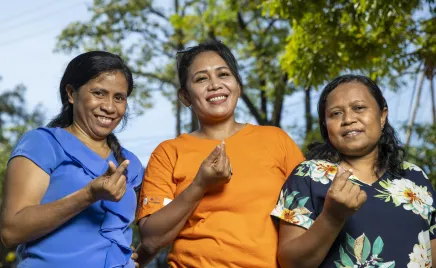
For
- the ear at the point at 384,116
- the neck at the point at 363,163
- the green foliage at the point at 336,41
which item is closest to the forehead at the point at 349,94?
the ear at the point at 384,116

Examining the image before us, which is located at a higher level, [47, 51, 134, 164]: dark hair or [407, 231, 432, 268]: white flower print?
[47, 51, 134, 164]: dark hair

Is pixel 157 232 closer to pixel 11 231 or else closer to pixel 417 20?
pixel 11 231

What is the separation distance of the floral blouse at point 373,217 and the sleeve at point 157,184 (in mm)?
498

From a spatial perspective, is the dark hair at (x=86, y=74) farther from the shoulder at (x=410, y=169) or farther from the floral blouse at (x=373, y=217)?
the shoulder at (x=410, y=169)

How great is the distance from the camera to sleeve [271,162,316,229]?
268 cm

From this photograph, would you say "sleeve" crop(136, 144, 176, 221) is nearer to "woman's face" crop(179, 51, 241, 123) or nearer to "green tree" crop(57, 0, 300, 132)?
"woman's face" crop(179, 51, 241, 123)

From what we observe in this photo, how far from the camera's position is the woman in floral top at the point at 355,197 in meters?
2.56

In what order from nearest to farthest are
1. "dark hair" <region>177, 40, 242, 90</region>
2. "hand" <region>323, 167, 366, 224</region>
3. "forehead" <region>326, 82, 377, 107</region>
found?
"hand" <region>323, 167, 366, 224</region> → "forehead" <region>326, 82, 377, 107</region> → "dark hair" <region>177, 40, 242, 90</region>

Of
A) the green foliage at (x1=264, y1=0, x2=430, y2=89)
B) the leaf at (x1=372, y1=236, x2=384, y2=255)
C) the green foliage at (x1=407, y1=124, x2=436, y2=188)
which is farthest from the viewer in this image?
the green foliage at (x1=407, y1=124, x2=436, y2=188)

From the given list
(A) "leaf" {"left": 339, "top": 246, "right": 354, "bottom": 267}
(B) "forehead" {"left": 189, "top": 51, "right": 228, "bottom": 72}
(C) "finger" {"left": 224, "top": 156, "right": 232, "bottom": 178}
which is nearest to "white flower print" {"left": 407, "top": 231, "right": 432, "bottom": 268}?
(A) "leaf" {"left": 339, "top": 246, "right": 354, "bottom": 267}

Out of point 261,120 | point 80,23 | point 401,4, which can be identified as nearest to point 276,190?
point 401,4

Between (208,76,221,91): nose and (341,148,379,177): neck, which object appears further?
(208,76,221,91): nose

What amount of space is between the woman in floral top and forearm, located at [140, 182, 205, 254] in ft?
1.19

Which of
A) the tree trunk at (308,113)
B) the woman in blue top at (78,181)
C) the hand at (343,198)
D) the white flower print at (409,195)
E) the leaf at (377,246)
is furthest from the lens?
the tree trunk at (308,113)
